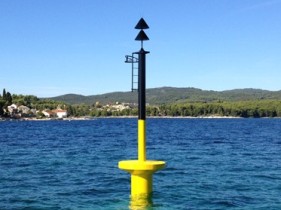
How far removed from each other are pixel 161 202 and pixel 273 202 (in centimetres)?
516

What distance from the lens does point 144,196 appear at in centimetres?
1792

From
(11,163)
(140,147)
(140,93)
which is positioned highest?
(140,93)

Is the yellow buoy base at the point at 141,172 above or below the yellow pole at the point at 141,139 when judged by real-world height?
below

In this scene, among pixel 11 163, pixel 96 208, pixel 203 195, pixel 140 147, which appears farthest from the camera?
pixel 11 163

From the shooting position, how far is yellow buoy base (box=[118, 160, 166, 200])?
54.1ft

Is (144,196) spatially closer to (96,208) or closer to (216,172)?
(96,208)

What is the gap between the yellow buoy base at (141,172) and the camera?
1650cm

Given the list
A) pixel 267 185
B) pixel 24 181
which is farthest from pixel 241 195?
pixel 24 181

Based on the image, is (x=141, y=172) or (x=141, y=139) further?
(x=141, y=139)

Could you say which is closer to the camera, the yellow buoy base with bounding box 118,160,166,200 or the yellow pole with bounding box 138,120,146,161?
the yellow buoy base with bounding box 118,160,166,200

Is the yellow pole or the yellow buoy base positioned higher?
the yellow pole

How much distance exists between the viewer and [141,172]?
16.6 meters

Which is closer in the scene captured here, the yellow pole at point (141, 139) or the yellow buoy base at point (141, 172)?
the yellow buoy base at point (141, 172)

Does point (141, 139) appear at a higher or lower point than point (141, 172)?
higher
